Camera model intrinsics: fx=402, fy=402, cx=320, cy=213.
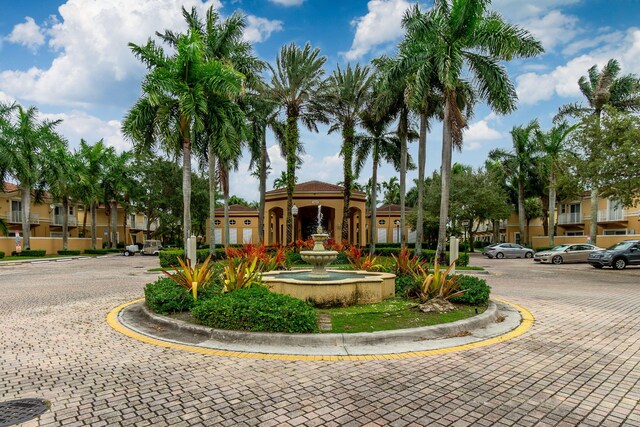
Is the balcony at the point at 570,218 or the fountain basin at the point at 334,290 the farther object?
the balcony at the point at 570,218

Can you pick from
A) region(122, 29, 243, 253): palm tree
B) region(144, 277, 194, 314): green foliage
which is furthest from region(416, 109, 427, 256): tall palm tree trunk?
region(144, 277, 194, 314): green foliage

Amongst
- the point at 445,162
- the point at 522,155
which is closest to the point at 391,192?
the point at 522,155

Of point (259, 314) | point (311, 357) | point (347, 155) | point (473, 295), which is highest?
point (347, 155)

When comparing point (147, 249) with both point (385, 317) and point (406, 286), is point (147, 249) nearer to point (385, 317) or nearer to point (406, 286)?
point (406, 286)

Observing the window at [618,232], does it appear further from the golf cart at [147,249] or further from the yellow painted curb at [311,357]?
the golf cart at [147,249]

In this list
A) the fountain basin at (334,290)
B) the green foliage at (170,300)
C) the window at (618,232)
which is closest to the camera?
the green foliage at (170,300)

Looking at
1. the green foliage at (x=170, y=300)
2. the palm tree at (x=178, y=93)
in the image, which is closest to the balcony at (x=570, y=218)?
the palm tree at (x=178, y=93)

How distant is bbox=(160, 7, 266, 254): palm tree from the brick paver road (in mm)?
13891

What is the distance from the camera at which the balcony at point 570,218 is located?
Answer: 43.7 metres

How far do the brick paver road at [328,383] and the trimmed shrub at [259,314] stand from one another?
929 mm

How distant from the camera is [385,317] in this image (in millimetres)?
7512

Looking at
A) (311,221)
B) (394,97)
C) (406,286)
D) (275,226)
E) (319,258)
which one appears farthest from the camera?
(311,221)

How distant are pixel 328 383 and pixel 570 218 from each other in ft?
160

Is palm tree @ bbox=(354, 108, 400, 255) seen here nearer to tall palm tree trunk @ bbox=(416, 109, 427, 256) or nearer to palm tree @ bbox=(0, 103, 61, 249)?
tall palm tree trunk @ bbox=(416, 109, 427, 256)
